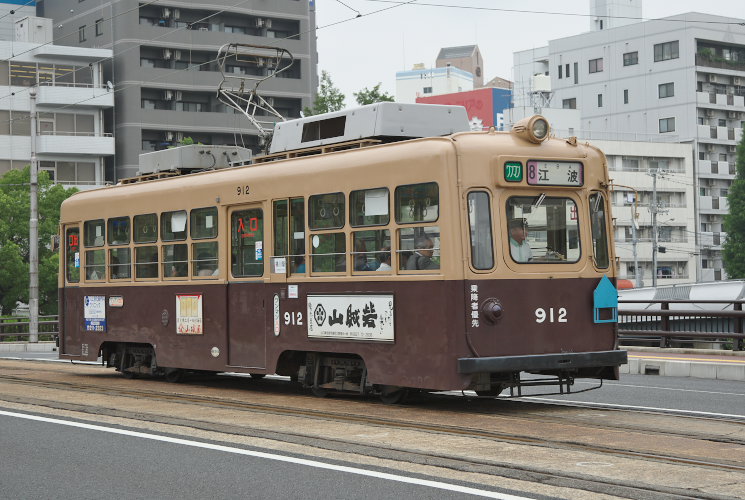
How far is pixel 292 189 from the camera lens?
1286 centimetres

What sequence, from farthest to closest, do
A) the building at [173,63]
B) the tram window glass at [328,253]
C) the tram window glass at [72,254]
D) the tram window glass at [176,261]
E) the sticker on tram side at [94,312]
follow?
the building at [173,63]
the tram window glass at [72,254]
the sticker on tram side at [94,312]
the tram window glass at [176,261]
the tram window glass at [328,253]

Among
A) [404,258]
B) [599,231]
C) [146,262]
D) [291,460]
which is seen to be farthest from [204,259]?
[291,460]

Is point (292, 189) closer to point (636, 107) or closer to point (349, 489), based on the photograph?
point (349, 489)

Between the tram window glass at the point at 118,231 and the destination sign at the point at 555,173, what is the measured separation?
23.3ft

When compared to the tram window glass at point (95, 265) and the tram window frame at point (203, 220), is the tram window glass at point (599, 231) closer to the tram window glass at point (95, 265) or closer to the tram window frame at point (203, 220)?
the tram window frame at point (203, 220)

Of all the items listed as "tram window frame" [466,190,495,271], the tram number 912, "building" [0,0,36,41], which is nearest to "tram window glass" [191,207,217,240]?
"tram window frame" [466,190,495,271]

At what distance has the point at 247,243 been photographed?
44.8 feet

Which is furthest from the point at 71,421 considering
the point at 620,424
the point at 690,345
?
the point at 690,345

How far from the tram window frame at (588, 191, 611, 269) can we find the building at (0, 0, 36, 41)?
196ft

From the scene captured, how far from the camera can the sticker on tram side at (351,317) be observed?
1155cm

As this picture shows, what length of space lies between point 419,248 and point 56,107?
181 feet

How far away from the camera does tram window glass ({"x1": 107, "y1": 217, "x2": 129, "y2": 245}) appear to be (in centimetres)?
1606

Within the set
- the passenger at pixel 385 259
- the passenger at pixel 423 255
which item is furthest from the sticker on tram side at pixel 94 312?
the passenger at pixel 423 255

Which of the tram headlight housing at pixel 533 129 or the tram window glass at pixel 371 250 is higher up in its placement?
the tram headlight housing at pixel 533 129
